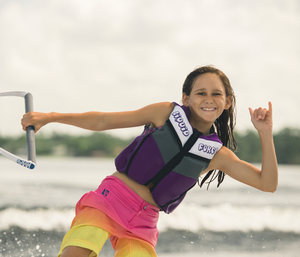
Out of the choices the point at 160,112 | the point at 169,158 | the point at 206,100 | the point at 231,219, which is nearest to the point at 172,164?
the point at 169,158

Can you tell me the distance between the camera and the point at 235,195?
22.5 ft

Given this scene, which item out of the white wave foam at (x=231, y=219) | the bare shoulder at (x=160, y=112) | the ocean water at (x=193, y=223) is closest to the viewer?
the bare shoulder at (x=160, y=112)

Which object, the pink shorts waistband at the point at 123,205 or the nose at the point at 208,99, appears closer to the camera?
the pink shorts waistband at the point at 123,205

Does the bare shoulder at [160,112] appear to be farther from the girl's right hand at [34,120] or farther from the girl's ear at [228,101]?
the girl's right hand at [34,120]

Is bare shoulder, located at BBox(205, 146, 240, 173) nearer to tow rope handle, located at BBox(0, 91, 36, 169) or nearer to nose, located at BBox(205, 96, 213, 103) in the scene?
nose, located at BBox(205, 96, 213, 103)

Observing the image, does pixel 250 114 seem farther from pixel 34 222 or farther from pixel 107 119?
pixel 34 222

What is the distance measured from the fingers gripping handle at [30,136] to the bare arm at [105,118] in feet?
0.14

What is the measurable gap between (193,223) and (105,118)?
3403 mm

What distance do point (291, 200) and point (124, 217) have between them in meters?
5.45

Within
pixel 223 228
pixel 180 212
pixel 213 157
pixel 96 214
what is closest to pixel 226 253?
pixel 223 228

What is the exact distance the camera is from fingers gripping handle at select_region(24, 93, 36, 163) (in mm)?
1383

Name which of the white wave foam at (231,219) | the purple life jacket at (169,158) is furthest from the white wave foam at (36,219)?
the purple life jacket at (169,158)

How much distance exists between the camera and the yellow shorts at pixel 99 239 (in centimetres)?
144

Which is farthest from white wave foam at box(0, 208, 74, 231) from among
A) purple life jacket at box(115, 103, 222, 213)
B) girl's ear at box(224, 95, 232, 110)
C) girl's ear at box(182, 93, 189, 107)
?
girl's ear at box(224, 95, 232, 110)
